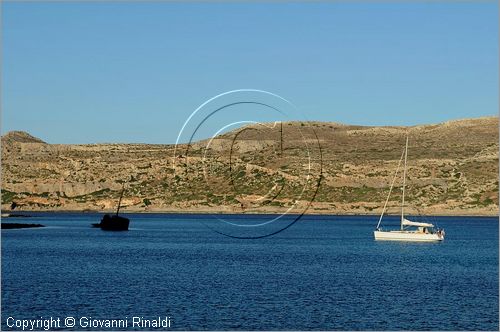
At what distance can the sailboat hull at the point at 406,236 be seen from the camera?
12501 cm

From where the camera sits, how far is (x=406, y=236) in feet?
409

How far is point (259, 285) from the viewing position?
221 feet

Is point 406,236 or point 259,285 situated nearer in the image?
point 259,285

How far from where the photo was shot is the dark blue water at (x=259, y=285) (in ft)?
171

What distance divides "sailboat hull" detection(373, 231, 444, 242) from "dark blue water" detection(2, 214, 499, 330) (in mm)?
6163

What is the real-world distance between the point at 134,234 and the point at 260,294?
86.3m

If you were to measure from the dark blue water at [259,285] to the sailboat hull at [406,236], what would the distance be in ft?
20.2

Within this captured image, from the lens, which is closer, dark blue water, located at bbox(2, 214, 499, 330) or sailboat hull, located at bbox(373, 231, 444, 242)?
dark blue water, located at bbox(2, 214, 499, 330)

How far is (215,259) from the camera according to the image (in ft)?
305

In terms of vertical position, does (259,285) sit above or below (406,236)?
below

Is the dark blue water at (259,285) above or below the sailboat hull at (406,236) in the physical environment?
below

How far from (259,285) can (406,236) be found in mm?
60899

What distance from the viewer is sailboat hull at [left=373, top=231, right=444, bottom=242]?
12501 centimetres

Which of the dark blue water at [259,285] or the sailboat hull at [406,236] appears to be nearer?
the dark blue water at [259,285]
